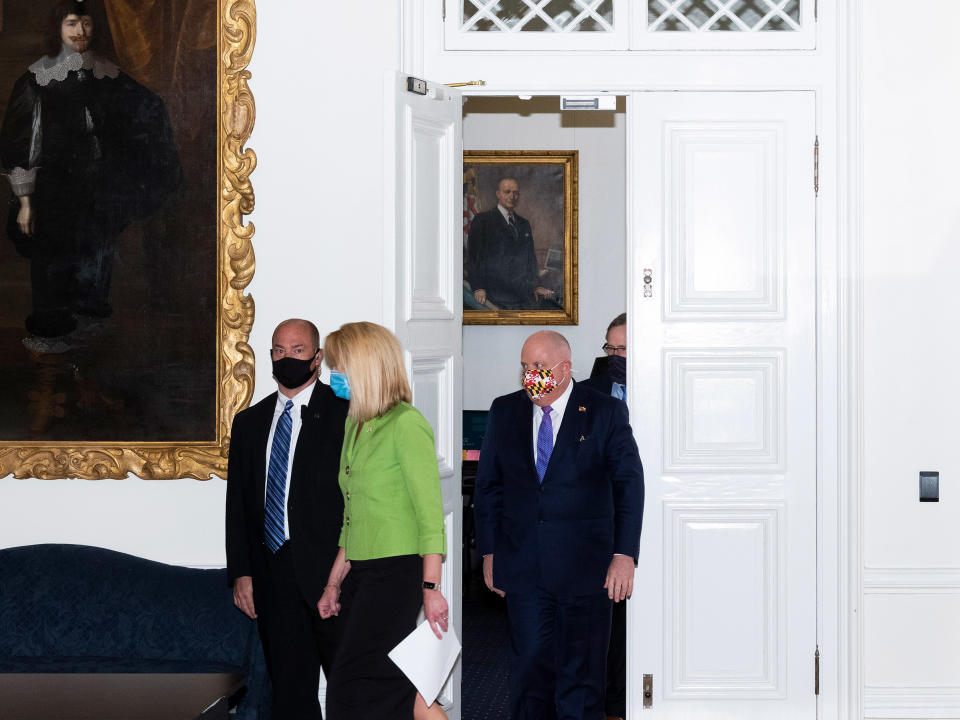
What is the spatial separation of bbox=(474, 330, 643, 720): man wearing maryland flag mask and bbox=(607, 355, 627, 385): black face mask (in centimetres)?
129

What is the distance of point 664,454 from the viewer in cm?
525

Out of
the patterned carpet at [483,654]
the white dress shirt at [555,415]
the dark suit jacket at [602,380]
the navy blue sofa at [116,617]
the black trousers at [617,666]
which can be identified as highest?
the dark suit jacket at [602,380]

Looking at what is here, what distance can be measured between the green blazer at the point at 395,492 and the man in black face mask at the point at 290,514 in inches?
15.3

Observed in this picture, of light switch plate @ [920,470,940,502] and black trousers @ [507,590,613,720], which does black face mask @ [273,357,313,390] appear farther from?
light switch plate @ [920,470,940,502]

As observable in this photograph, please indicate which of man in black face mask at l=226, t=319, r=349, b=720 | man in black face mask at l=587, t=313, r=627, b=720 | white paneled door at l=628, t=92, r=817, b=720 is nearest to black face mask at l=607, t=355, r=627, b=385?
man in black face mask at l=587, t=313, r=627, b=720

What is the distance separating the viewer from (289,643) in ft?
14.5

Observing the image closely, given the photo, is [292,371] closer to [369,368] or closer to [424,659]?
[369,368]

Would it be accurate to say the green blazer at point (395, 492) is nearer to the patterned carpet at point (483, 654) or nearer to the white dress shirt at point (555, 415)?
the white dress shirt at point (555, 415)

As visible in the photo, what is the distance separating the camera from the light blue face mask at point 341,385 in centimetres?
416

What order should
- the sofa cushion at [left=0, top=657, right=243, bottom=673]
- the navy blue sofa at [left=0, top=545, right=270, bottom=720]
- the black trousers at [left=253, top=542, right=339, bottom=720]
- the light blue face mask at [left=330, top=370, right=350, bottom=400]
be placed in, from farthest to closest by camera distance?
the navy blue sofa at [left=0, top=545, right=270, bottom=720] → the sofa cushion at [left=0, top=657, right=243, bottom=673] → the black trousers at [left=253, top=542, right=339, bottom=720] → the light blue face mask at [left=330, top=370, right=350, bottom=400]

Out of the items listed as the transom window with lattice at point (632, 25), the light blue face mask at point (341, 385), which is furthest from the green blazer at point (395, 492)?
the transom window with lattice at point (632, 25)

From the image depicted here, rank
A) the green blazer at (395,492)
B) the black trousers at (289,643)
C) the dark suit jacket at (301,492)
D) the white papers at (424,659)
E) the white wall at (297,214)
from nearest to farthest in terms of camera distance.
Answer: the white papers at (424,659) < the green blazer at (395,492) < the dark suit jacket at (301,492) < the black trousers at (289,643) < the white wall at (297,214)

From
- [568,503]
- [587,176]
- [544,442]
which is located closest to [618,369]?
[544,442]

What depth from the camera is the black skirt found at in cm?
378
